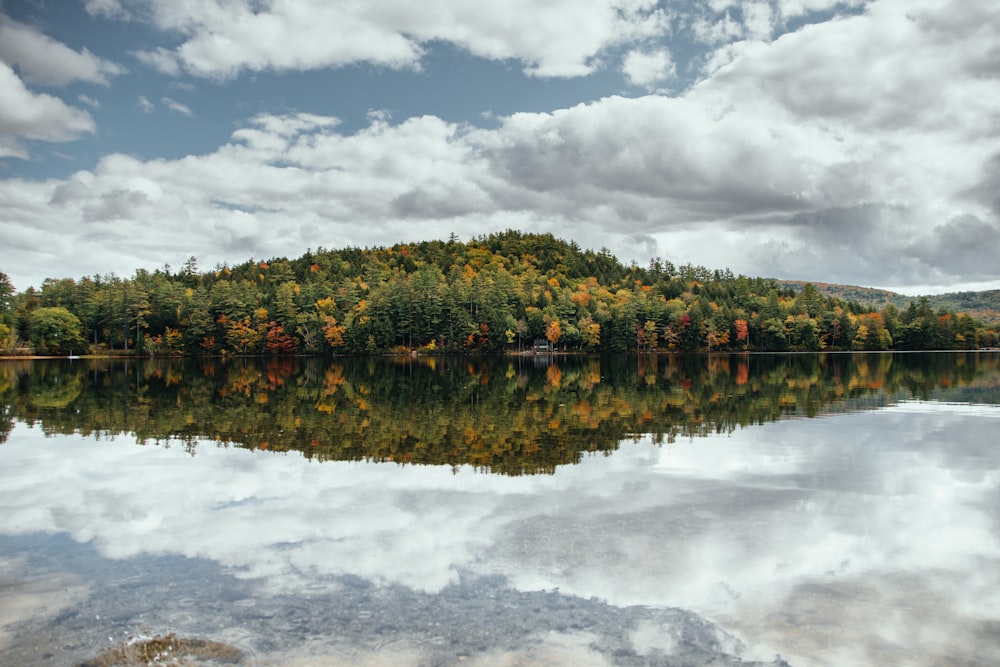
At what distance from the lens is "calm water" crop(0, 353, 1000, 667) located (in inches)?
359

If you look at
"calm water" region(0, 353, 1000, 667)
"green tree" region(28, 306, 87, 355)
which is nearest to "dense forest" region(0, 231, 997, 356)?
"green tree" region(28, 306, 87, 355)

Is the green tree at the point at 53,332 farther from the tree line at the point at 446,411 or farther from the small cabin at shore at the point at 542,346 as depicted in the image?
the small cabin at shore at the point at 542,346

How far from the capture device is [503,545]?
1285cm

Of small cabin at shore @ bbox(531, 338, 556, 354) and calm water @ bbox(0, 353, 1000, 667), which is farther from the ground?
small cabin at shore @ bbox(531, 338, 556, 354)

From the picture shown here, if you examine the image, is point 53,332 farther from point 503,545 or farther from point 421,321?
point 503,545

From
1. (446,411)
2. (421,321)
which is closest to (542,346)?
(421,321)

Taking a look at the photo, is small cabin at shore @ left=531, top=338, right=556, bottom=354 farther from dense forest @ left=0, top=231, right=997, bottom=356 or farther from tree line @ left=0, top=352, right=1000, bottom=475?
tree line @ left=0, top=352, right=1000, bottom=475

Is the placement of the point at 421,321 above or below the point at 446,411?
above

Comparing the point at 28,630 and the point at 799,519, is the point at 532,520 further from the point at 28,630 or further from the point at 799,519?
the point at 28,630

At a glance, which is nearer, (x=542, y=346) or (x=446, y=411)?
(x=446, y=411)

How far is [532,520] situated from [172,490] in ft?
31.2

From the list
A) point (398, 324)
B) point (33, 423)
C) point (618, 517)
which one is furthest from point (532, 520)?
point (398, 324)

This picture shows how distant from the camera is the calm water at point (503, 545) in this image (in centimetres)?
911

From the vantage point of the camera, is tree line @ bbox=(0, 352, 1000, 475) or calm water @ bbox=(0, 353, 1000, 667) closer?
calm water @ bbox=(0, 353, 1000, 667)
